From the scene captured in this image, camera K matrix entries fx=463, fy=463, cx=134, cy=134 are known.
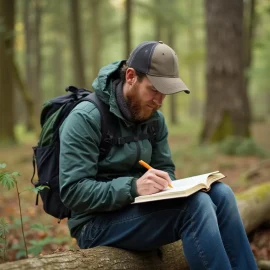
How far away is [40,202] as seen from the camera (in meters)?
7.46

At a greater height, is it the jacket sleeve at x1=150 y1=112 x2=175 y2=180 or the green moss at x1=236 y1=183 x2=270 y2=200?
the jacket sleeve at x1=150 y1=112 x2=175 y2=180

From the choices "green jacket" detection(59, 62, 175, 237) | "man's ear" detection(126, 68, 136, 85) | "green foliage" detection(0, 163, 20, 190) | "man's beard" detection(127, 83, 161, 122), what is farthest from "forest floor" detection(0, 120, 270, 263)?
"man's ear" detection(126, 68, 136, 85)

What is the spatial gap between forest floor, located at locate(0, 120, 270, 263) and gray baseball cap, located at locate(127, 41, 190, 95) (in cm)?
131

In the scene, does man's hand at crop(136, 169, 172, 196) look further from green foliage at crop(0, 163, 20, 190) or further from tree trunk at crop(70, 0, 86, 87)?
tree trunk at crop(70, 0, 86, 87)

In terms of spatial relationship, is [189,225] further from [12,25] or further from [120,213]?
[12,25]

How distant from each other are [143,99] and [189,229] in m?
0.93

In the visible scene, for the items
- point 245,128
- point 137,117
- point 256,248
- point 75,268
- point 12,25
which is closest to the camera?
point 75,268

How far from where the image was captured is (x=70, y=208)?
9.95ft

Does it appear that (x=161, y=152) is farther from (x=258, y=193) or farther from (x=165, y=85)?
(x=258, y=193)

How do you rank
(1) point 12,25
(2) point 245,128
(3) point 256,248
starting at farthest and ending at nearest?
(1) point 12,25, (2) point 245,128, (3) point 256,248

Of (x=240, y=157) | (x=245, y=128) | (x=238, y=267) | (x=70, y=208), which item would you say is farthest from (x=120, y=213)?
(x=245, y=128)

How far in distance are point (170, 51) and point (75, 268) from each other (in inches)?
60.0

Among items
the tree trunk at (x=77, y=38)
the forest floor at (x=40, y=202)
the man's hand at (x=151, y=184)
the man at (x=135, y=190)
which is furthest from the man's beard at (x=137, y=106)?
the tree trunk at (x=77, y=38)

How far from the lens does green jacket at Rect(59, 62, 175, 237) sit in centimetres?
292
